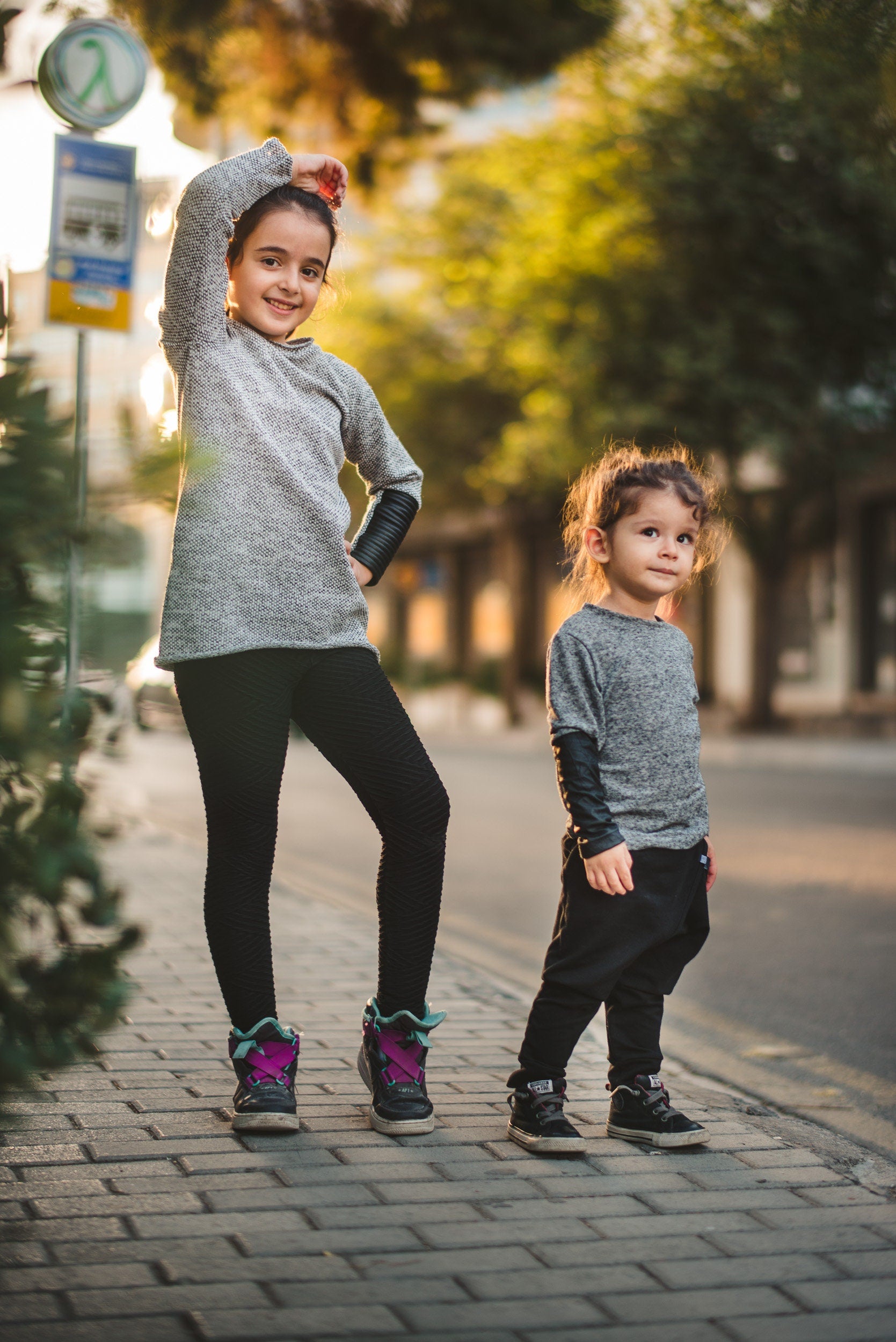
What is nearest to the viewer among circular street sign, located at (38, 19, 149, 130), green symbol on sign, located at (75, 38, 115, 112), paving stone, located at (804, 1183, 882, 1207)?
paving stone, located at (804, 1183, 882, 1207)

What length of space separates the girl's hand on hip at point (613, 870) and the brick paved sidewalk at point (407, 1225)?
0.55m

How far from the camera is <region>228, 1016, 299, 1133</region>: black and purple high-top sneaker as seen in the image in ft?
10.6

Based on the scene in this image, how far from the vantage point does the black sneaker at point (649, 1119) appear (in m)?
3.32

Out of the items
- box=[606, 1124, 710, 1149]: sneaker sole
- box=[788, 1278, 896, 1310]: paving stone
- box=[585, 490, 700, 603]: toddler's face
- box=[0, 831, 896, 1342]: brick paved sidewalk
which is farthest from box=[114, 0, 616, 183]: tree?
box=[788, 1278, 896, 1310]: paving stone

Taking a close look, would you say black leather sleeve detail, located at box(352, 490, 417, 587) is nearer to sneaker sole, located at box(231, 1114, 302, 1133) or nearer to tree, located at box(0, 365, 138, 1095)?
sneaker sole, located at box(231, 1114, 302, 1133)

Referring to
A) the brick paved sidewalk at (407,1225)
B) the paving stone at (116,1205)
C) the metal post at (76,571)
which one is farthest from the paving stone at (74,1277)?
the metal post at (76,571)

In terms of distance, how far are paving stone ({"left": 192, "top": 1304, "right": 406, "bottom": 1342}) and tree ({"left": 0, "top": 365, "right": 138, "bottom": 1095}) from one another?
45cm

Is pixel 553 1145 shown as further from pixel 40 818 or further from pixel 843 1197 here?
pixel 40 818

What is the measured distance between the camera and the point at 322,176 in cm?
344

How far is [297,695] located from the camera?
337 cm

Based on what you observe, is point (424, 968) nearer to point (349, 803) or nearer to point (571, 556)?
point (571, 556)

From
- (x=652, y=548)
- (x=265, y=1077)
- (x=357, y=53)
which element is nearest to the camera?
(x=265, y=1077)

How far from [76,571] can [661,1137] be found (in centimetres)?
189

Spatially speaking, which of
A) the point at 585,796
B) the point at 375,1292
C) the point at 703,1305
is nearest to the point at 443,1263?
the point at 375,1292
